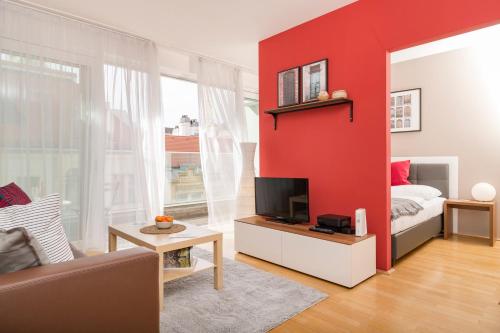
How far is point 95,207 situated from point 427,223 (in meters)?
3.88

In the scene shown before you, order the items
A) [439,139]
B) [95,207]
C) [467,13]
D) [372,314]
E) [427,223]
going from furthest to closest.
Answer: [439,139] → [427,223] → [95,207] → [467,13] → [372,314]

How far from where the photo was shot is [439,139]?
14.7ft

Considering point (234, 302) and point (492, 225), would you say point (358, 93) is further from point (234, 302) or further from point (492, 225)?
point (492, 225)

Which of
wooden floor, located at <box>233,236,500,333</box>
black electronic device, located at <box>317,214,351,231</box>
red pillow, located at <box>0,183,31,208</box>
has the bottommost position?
wooden floor, located at <box>233,236,500,333</box>

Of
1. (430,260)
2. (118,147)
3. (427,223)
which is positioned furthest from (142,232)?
(427,223)

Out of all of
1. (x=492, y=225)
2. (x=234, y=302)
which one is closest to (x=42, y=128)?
(x=234, y=302)

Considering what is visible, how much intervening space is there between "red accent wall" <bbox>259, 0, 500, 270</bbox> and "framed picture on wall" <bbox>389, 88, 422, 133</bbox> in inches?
86.4

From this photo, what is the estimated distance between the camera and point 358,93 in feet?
9.73

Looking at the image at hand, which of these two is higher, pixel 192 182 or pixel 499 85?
pixel 499 85

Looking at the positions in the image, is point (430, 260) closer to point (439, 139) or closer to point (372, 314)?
point (372, 314)

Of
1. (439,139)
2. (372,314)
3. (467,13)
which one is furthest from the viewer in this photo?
(439,139)

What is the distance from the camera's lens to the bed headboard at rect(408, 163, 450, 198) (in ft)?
14.3

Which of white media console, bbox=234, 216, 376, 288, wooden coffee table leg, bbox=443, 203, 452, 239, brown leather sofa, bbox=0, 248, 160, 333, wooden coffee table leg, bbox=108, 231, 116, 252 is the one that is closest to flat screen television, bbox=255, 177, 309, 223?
white media console, bbox=234, 216, 376, 288

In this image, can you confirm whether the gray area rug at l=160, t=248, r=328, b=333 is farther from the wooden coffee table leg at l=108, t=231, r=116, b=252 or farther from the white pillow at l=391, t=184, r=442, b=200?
the white pillow at l=391, t=184, r=442, b=200
